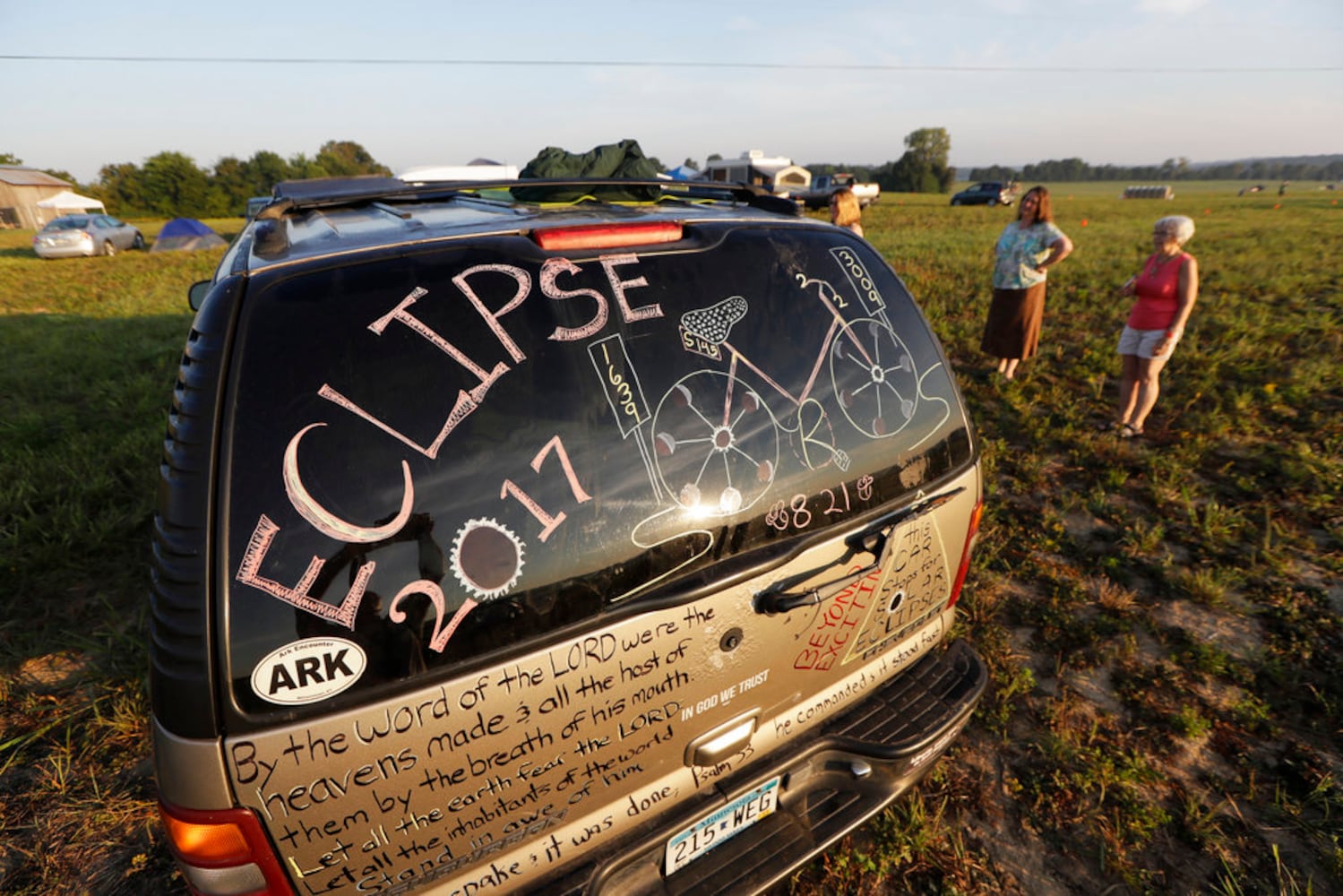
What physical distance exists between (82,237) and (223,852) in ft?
78.8

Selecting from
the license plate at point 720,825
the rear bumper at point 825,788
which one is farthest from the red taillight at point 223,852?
the license plate at point 720,825

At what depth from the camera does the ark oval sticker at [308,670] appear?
1.03 metres

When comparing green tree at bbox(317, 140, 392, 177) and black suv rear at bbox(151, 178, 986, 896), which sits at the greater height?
green tree at bbox(317, 140, 392, 177)

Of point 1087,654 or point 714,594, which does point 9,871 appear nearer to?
point 714,594

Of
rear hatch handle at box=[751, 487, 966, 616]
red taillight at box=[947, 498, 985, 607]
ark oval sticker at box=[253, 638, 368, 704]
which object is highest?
ark oval sticker at box=[253, 638, 368, 704]

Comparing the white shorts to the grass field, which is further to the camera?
the white shorts

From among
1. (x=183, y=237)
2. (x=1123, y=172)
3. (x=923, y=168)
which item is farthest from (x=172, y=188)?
(x=1123, y=172)

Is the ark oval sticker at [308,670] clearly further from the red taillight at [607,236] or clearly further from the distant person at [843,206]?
the distant person at [843,206]

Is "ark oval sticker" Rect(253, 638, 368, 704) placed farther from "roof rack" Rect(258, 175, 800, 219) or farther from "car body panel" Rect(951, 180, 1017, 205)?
"car body panel" Rect(951, 180, 1017, 205)

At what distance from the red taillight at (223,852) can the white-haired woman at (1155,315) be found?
5552mm

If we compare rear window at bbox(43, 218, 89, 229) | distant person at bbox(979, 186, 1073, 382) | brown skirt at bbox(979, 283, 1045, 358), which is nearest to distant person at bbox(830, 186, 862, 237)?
distant person at bbox(979, 186, 1073, 382)

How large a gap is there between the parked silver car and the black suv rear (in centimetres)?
2274

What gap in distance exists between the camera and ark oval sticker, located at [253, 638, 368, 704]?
1030 millimetres

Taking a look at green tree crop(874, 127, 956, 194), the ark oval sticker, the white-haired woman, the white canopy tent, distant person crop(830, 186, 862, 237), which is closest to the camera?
the ark oval sticker
